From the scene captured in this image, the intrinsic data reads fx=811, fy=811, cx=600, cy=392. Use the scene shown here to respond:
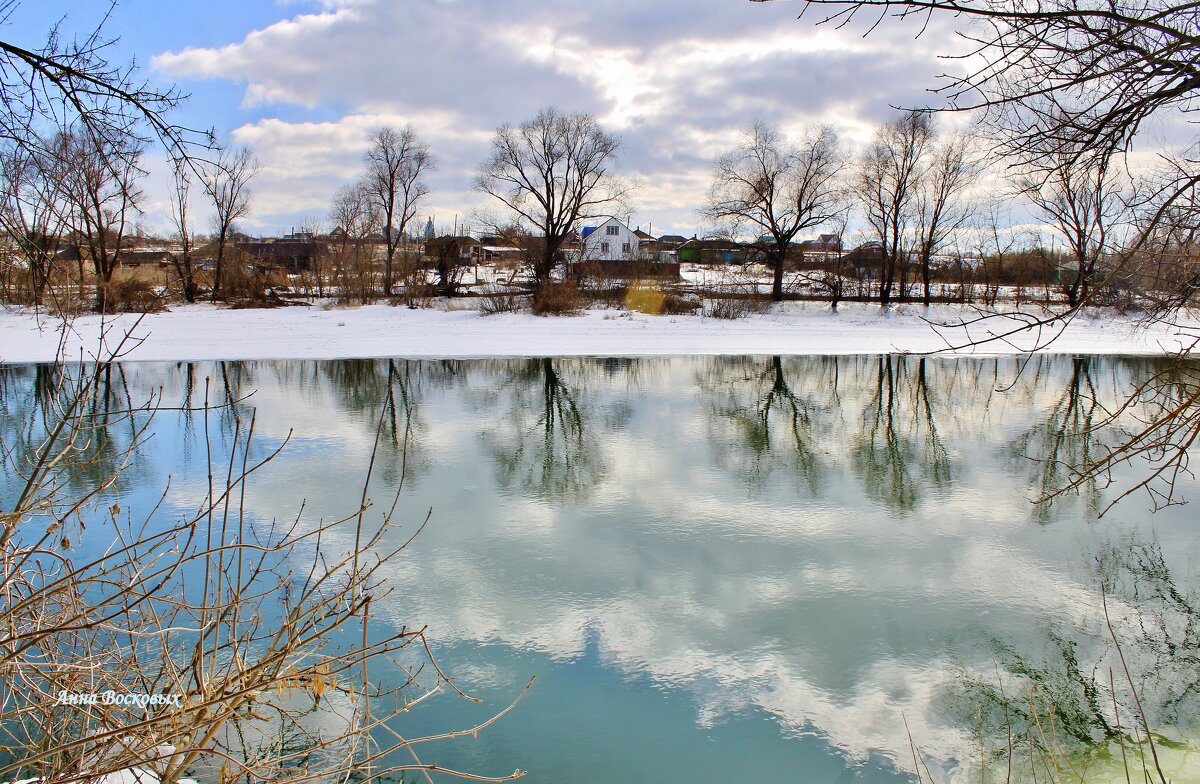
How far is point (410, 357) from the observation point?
2106cm

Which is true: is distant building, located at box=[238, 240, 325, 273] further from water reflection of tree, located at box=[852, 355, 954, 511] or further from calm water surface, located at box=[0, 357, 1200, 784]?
water reflection of tree, located at box=[852, 355, 954, 511]

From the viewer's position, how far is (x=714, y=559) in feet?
21.9

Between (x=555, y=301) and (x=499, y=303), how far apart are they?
2.47 m

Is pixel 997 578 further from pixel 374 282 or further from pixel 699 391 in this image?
pixel 374 282

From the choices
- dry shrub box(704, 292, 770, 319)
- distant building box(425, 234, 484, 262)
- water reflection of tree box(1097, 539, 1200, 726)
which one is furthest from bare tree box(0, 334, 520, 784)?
distant building box(425, 234, 484, 262)

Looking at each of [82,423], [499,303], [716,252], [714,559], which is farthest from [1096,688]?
[716,252]

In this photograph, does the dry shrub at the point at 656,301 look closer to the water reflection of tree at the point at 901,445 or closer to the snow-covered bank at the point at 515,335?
the snow-covered bank at the point at 515,335

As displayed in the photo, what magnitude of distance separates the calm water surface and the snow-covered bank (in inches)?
329

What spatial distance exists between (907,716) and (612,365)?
1562 centimetres

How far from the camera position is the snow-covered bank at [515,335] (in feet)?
72.8

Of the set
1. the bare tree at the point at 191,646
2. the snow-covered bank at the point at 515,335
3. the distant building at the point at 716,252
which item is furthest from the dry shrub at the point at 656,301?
the bare tree at the point at 191,646

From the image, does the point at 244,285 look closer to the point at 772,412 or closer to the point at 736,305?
the point at 736,305

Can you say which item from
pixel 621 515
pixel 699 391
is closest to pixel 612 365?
pixel 699 391

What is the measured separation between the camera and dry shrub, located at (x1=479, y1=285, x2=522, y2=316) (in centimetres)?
3319
